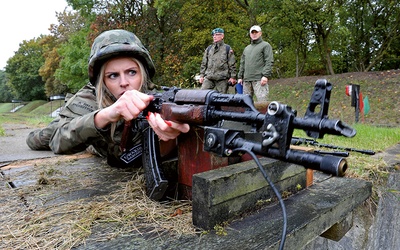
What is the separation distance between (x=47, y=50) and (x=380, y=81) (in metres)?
42.0

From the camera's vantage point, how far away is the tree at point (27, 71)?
4888 cm

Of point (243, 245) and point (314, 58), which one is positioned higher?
point (314, 58)

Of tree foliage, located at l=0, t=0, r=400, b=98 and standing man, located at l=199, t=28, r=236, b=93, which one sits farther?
tree foliage, located at l=0, t=0, r=400, b=98

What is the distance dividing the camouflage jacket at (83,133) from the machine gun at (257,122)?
0.60 metres

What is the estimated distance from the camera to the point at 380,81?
12.6 metres

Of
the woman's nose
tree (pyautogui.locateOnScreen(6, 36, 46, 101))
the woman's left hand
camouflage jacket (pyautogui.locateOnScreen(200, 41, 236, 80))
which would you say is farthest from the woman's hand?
tree (pyautogui.locateOnScreen(6, 36, 46, 101))

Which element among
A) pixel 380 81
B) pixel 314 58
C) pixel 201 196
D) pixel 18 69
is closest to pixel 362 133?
pixel 201 196

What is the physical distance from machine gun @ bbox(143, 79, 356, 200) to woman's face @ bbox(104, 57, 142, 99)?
0.81 meters

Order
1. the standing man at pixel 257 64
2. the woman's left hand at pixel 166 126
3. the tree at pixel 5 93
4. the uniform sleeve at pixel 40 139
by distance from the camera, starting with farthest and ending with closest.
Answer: the tree at pixel 5 93, the standing man at pixel 257 64, the uniform sleeve at pixel 40 139, the woman's left hand at pixel 166 126

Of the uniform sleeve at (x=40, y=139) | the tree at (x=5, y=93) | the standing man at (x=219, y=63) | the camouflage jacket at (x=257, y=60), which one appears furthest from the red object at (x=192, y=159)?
the tree at (x=5, y=93)

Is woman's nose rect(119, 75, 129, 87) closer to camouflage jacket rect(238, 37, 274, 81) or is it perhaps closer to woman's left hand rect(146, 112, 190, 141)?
woman's left hand rect(146, 112, 190, 141)

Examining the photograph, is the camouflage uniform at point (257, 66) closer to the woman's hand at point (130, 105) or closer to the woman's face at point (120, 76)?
the woman's face at point (120, 76)

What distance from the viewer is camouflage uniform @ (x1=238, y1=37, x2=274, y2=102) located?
762 cm

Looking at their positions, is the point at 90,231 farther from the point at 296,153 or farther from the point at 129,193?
the point at 296,153
